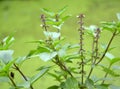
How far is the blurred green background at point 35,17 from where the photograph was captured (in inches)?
83.3

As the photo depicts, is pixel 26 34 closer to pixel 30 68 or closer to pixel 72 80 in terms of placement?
pixel 30 68

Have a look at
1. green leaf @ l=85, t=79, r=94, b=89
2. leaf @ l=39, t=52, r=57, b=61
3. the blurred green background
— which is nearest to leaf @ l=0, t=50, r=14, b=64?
leaf @ l=39, t=52, r=57, b=61

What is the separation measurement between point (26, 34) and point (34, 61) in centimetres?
40

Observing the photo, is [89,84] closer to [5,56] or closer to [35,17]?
[5,56]

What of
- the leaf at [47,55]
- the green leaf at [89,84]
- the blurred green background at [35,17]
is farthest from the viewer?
the blurred green background at [35,17]

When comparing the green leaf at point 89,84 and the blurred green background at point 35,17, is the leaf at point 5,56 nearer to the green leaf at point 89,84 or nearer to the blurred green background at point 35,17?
the green leaf at point 89,84

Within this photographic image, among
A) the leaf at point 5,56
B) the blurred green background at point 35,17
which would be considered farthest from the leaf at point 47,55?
the blurred green background at point 35,17

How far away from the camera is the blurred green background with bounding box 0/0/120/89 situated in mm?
2115

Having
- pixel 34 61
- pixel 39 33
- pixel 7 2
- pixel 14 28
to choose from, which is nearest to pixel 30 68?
pixel 34 61

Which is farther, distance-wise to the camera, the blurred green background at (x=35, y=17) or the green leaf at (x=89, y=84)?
the blurred green background at (x=35, y=17)

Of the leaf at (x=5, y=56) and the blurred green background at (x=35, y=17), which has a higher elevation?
the leaf at (x=5, y=56)

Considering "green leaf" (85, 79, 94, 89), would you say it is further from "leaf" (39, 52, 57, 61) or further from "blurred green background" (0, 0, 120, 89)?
"blurred green background" (0, 0, 120, 89)

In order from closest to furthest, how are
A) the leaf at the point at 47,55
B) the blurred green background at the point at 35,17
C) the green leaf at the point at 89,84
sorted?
the leaf at the point at 47,55 < the green leaf at the point at 89,84 < the blurred green background at the point at 35,17

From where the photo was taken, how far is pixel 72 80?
2.91 ft
